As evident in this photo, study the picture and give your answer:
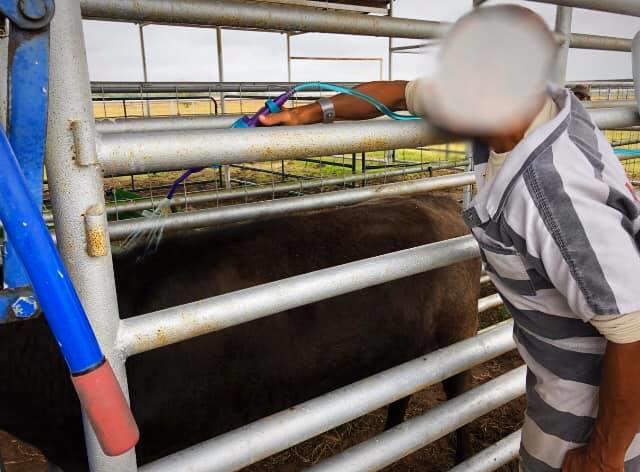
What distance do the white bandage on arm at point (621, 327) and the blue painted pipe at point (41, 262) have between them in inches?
27.2

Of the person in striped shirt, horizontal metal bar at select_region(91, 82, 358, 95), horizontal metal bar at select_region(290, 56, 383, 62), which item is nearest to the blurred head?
the person in striped shirt

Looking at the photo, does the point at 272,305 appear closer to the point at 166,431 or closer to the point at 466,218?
the point at 466,218

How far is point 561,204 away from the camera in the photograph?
0.72 meters

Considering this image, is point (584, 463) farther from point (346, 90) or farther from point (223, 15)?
point (223, 15)

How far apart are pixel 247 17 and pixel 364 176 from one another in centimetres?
215

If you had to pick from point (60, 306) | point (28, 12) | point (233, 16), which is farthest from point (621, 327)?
point (233, 16)

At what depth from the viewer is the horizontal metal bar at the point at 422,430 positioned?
1.01 metres

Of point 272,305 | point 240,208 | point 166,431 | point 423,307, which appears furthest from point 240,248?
point 272,305

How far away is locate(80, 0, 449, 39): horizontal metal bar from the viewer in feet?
3.40

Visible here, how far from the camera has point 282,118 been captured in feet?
3.24

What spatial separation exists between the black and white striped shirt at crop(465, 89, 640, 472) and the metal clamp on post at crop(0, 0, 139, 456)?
603 mm

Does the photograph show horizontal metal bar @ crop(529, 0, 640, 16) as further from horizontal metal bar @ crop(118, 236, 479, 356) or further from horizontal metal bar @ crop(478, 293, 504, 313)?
horizontal metal bar @ crop(478, 293, 504, 313)

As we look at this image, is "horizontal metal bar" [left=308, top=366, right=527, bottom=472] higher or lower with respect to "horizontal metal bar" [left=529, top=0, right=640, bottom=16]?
lower

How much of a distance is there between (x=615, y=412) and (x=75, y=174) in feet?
2.85
